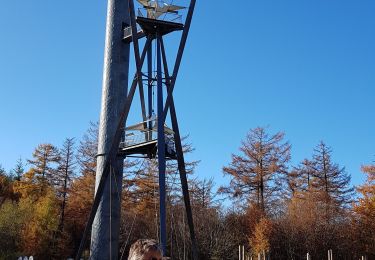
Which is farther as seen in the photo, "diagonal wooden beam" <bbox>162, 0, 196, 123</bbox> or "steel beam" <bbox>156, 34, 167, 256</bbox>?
"diagonal wooden beam" <bbox>162, 0, 196, 123</bbox>

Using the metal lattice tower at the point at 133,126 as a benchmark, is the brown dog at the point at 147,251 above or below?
below

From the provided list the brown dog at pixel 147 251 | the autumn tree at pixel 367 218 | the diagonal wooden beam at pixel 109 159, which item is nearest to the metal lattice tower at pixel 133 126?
the diagonal wooden beam at pixel 109 159

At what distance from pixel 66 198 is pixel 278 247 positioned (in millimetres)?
15055

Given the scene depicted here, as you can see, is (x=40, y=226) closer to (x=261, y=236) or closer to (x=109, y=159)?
(x=261, y=236)

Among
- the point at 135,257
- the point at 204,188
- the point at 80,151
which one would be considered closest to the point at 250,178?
the point at 204,188

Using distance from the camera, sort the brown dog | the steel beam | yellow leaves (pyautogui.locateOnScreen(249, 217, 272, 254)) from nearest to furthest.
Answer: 1. the brown dog
2. the steel beam
3. yellow leaves (pyautogui.locateOnScreen(249, 217, 272, 254))

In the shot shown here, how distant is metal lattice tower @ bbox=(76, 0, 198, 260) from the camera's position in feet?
43.3

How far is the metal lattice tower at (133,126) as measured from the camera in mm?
13195

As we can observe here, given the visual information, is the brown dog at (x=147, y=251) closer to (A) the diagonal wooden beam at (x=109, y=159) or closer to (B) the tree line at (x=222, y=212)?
(A) the diagonal wooden beam at (x=109, y=159)

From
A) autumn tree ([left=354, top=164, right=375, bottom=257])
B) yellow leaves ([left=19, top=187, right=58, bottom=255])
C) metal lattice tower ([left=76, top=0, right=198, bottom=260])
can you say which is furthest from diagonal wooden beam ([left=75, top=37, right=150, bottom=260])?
autumn tree ([left=354, top=164, right=375, bottom=257])

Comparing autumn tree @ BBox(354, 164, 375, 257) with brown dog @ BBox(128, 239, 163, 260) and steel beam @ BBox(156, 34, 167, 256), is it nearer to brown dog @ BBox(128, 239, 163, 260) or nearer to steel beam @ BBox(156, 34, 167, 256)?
steel beam @ BBox(156, 34, 167, 256)

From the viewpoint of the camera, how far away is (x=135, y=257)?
2.21 m

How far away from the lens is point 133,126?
13.9 meters

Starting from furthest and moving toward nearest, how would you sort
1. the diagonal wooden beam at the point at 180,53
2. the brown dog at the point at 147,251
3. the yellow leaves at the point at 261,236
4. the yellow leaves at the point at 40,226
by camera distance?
1. the yellow leaves at the point at 40,226
2. the yellow leaves at the point at 261,236
3. the diagonal wooden beam at the point at 180,53
4. the brown dog at the point at 147,251
